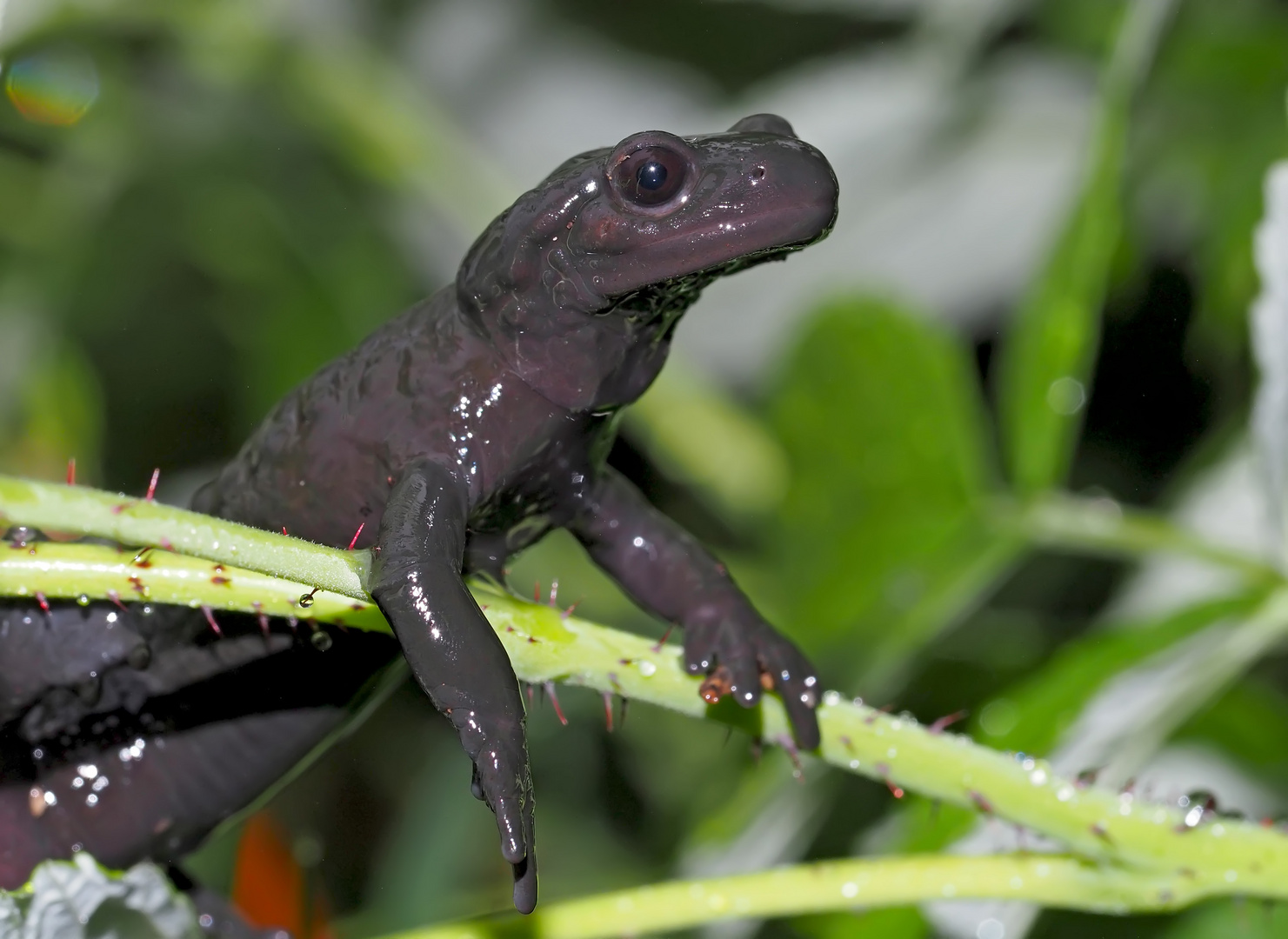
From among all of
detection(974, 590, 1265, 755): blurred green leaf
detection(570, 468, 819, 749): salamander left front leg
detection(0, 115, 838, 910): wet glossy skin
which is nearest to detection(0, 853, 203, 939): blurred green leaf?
detection(0, 115, 838, 910): wet glossy skin

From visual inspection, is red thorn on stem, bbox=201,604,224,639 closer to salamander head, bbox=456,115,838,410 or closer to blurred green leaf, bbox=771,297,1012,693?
salamander head, bbox=456,115,838,410

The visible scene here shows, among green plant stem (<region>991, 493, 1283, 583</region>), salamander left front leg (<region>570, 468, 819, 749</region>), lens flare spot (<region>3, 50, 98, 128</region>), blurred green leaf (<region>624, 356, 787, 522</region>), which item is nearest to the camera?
salamander left front leg (<region>570, 468, 819, 749</region>)

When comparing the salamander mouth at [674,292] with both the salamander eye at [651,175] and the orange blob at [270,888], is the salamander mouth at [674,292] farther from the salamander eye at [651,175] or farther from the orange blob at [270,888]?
the orange blob at [270,888]

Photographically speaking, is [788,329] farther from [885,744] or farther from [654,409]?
[885,744]

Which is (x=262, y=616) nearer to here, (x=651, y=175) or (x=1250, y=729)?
(x=651, y=175)

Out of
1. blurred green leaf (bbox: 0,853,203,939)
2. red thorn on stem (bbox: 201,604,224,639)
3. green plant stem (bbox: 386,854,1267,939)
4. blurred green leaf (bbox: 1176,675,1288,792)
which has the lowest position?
blurred green leaf (bbox: 1176,675,1288,792)

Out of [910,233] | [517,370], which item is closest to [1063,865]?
[517,370]

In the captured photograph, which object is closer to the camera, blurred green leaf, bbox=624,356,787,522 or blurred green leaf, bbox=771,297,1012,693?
blurred green leaf, bbox=771,297,1012,693
